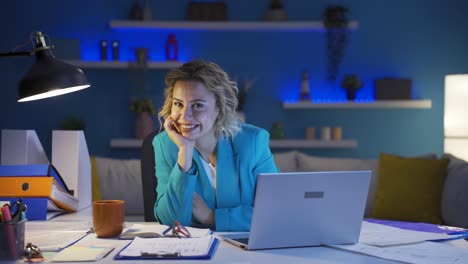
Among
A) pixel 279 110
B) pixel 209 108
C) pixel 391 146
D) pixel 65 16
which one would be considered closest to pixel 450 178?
pixel 391 146

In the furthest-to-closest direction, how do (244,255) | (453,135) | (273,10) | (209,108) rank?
(273,10) → (453,135) → (209,108) → (244,255)

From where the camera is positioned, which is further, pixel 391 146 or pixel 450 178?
pixel 391 146

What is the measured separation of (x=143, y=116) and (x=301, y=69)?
1317 millimetres

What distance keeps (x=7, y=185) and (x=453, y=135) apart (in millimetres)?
3334

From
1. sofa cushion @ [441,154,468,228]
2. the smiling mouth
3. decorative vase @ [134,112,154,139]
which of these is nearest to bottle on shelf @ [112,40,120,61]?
decorative vase @ [134,112,154,139]

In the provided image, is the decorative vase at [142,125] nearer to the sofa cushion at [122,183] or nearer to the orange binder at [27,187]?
the sofa cushion at [122,183]

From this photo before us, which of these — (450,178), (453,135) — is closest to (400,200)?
(450,178)

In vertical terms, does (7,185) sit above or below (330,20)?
below

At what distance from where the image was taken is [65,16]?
496 cm

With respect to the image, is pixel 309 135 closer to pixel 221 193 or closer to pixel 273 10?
pixel 273 10

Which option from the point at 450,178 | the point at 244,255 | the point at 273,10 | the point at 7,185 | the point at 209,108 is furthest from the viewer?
the point at 273,10

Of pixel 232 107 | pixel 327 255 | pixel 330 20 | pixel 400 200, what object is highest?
pixel 330 20

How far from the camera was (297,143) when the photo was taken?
16.1 ft

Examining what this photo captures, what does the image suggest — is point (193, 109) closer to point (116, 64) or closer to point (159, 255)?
point (159, 255)
